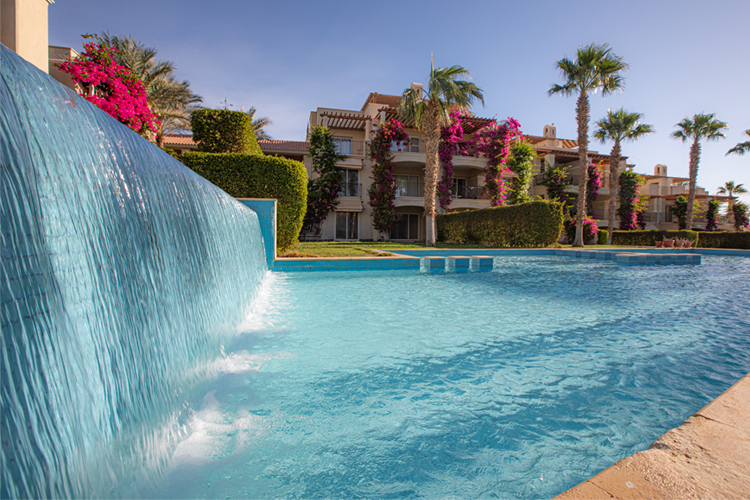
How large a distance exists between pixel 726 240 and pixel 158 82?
127 ft

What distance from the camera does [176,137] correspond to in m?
25.1

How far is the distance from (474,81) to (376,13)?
17.6ft

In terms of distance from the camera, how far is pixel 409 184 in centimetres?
2294

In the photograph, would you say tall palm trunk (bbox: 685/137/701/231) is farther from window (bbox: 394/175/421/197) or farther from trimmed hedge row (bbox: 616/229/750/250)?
window (bbox: 394/175/421/197)

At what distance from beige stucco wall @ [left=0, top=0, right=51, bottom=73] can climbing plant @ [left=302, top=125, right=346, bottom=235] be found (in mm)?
12499

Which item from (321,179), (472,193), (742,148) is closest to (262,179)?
(321,179)

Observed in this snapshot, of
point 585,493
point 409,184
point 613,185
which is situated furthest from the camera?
point 613,185

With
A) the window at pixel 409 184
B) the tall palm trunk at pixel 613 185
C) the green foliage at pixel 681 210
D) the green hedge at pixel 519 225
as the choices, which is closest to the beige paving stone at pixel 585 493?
the green hedge at pixel 519 225

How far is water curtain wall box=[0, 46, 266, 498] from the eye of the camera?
896mm

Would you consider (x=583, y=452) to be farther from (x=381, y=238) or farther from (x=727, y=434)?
(x=381, y=238)

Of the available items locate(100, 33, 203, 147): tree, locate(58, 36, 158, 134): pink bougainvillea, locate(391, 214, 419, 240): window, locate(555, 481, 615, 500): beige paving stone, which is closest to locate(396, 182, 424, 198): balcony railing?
locate(391, 214, 419, 240): window

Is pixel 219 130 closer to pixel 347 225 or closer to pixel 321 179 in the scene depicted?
pixel 321 179

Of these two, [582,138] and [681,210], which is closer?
[582,138]

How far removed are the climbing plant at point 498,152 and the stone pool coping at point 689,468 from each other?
20736mm
